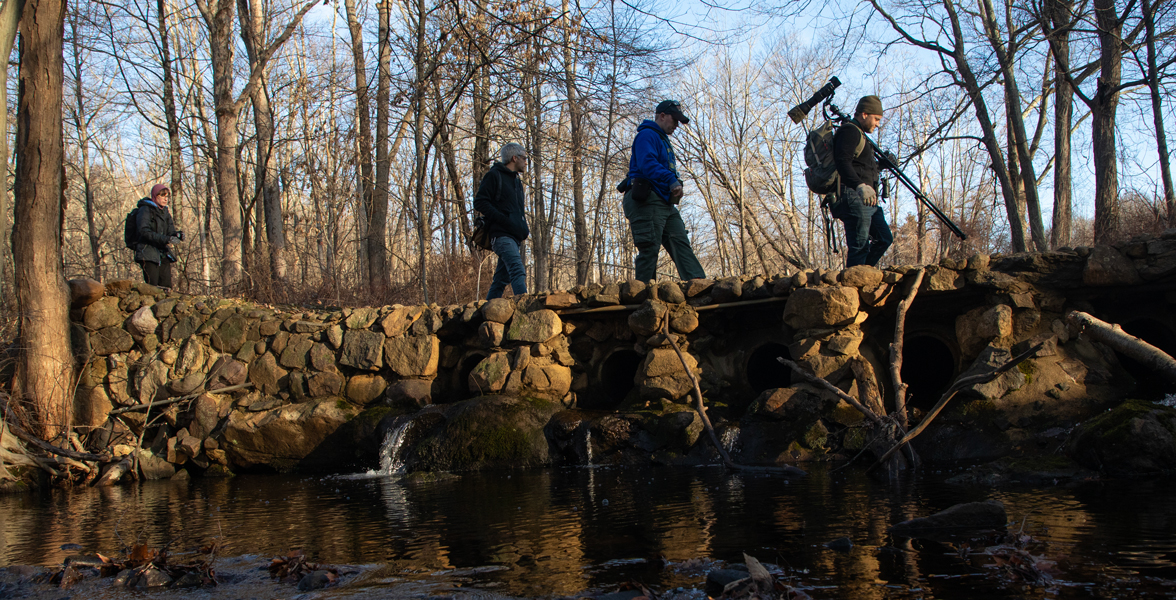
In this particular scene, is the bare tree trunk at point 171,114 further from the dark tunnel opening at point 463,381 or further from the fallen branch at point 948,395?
the fallen branch at point 948,395

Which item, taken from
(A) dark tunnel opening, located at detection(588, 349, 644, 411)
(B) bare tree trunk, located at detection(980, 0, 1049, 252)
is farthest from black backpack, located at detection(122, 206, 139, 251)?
(B) bare tree trunk, located at detection(980, 0, 1049, 252)

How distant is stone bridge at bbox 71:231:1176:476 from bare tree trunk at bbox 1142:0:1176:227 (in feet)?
11.6

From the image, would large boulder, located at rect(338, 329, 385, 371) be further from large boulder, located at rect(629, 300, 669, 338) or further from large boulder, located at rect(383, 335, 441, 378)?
large boulder, located at rect(629, 300, 669, 338)

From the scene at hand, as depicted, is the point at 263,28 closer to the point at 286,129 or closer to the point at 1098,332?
the point at 286,129

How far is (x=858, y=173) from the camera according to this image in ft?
23.6

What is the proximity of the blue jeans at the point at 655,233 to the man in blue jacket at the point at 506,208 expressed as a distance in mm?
1221

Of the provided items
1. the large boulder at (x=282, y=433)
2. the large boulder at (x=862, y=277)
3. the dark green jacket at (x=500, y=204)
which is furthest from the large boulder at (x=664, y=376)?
the large boulder at (x=282, y=433)

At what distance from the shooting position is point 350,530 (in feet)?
15.0

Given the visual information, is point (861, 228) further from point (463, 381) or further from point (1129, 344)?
point (463, 381)

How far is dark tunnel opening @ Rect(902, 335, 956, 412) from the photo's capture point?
8805 mm

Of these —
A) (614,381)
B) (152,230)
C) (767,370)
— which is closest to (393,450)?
(614,381)

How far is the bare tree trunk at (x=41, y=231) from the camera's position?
808cm

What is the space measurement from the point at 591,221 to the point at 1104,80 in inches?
673

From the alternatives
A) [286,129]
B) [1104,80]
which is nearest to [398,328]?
[1104,80]
